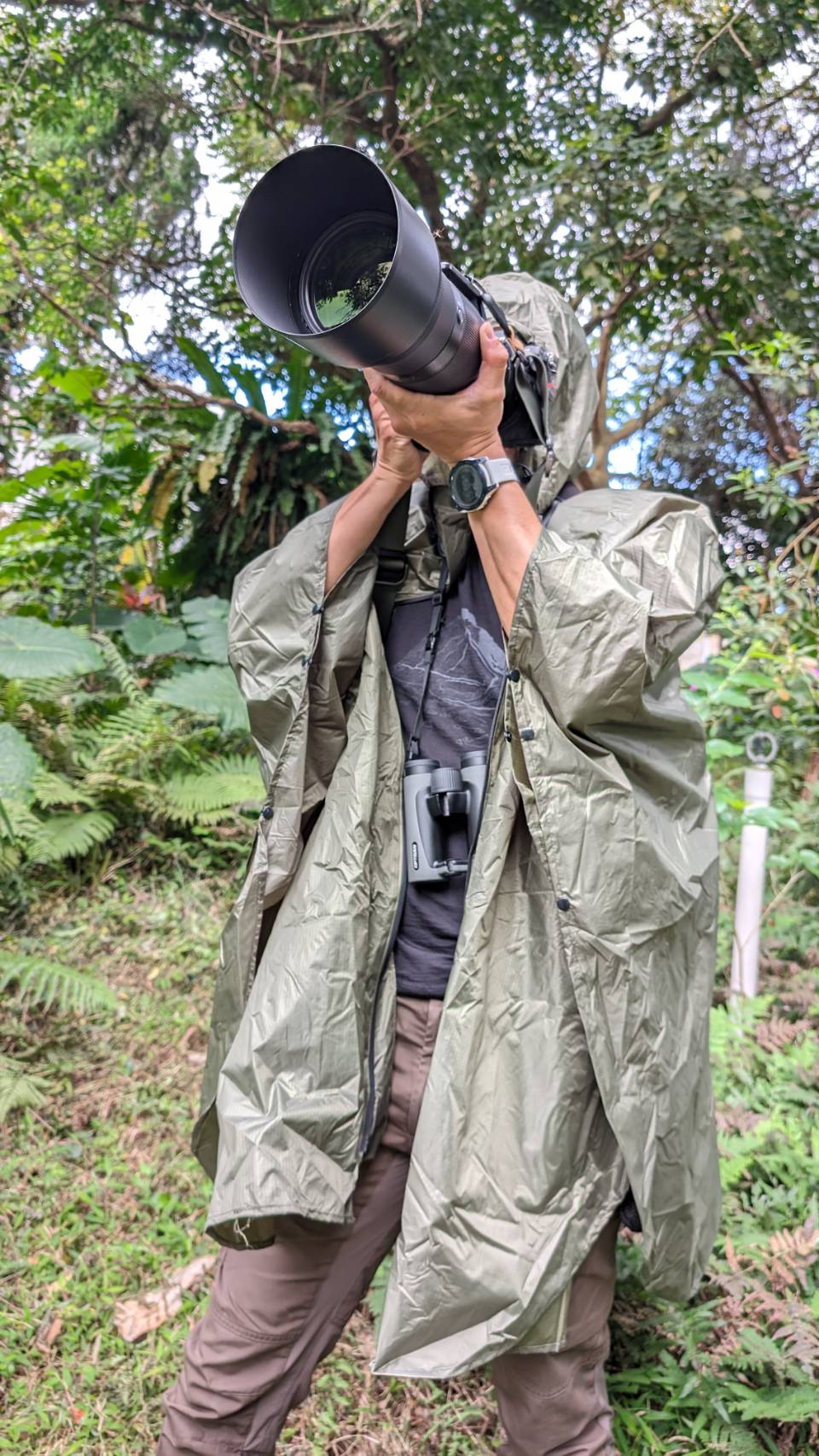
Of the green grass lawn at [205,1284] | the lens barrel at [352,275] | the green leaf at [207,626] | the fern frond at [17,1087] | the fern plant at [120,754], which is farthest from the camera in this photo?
the green leaf at [207,626]

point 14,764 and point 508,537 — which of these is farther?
point 14,764

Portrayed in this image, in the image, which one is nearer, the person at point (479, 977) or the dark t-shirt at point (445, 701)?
the person at point (479, 977)

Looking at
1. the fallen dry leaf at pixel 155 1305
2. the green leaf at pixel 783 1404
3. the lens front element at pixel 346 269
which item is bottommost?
the fallen dry leaf at pixel 155 1305

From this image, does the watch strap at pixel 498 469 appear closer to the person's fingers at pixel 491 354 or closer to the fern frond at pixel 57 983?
the person's fingers at pixel 491 354

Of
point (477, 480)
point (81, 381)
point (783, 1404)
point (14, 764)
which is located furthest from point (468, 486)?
point (81, 381)

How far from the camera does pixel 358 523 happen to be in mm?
1288

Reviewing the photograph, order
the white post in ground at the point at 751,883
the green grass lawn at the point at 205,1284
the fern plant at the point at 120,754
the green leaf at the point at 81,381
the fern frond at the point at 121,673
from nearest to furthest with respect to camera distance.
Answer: the green grass lawn at the point at 205,1284 < the white post in ground at the point at 751,883 < the fern plant at the point at 120,754 < the fern frond at the point at 121,673 < the green leaf at the point at 81,381

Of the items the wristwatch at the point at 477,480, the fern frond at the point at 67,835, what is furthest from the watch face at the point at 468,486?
the fern frond at the point at 67,835

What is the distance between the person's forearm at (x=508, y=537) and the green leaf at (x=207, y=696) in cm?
244

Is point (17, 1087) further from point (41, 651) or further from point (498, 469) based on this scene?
point (498, 469)

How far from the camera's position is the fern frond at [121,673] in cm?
372

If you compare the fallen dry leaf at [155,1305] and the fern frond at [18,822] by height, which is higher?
the fern frond at [18,822]

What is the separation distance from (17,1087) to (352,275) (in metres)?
2.04

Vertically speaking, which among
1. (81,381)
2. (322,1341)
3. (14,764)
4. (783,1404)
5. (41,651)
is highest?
(81,381)
